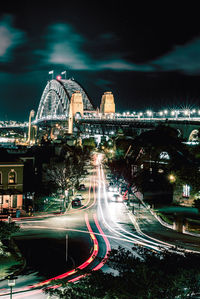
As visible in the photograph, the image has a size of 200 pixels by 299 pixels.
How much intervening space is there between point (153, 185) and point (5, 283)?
2424 cm

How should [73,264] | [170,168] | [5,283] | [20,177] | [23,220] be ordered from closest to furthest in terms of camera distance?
[5,283] < [73,264] < [23,220] < [20,177] < [170,168]

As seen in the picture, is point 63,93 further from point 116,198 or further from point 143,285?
point 143,285

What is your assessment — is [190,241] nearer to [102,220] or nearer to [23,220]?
[102,220]

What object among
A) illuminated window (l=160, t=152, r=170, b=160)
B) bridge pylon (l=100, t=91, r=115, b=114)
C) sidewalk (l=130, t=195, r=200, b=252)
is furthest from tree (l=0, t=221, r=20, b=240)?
bridge pylon (l=100, t=91, r=115, b=114)

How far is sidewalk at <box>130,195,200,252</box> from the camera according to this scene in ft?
64.1

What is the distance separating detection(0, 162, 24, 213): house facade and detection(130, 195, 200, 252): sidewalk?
408 inches

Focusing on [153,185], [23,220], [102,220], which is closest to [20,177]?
[23,220]

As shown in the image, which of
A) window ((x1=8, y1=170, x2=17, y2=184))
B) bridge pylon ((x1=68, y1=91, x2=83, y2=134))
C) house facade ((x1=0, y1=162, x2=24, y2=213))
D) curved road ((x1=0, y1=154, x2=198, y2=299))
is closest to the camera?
curved road ((x1=0, y1=154, x2=198, y2=299))

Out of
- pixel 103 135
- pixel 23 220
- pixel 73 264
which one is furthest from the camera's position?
pixel 103 135

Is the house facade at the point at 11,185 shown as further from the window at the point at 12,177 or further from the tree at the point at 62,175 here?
the tree at the point at 62,175

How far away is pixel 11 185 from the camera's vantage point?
30266 mm

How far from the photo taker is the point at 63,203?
31766 mm

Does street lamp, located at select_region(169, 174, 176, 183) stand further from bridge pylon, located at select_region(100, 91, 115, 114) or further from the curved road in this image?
bridge pylon, located at select_region(100, 91, 115, 114)

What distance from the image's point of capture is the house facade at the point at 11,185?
29.8 m
